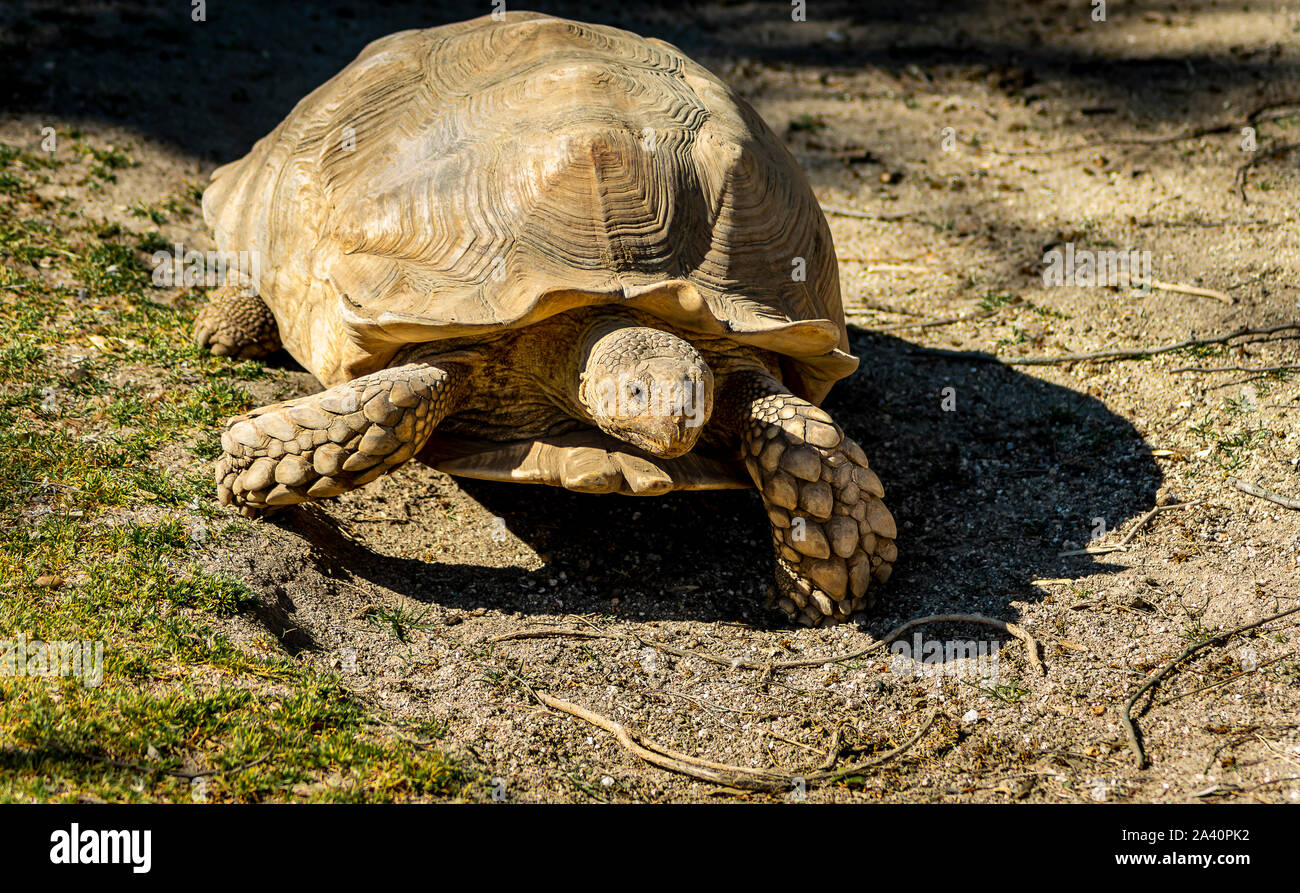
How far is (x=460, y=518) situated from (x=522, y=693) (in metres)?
1.20

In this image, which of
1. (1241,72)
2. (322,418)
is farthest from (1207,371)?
(1241,72)

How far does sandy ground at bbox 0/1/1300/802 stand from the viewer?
326cm

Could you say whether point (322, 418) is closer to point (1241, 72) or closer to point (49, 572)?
point (49, 572)

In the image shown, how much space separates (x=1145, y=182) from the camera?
700 centimetres

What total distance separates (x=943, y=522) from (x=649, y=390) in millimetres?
1641

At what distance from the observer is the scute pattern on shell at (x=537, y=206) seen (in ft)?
12.3

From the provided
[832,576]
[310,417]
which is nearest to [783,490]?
[832,576]

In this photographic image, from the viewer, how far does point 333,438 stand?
3678 millimetres

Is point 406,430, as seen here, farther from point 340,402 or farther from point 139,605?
point 139,605

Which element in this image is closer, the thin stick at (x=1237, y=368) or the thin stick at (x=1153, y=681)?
the thin stick at (x=1153, y=681)

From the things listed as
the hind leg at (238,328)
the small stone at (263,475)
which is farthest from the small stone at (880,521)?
the hind leg at (238,328)

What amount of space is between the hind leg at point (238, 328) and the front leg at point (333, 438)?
4.59 feet

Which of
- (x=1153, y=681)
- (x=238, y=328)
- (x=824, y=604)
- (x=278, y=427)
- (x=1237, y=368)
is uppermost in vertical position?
(x=238, y=328)

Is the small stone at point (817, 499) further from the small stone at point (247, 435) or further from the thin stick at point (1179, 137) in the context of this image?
the thin stick at point (1179, 137)
